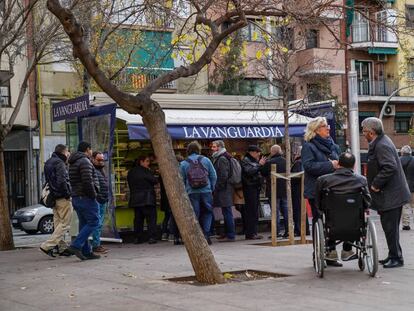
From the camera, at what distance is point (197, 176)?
14.5m

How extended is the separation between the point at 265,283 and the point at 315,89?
2348 centimetres

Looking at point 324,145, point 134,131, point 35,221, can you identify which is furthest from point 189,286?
point 35,221

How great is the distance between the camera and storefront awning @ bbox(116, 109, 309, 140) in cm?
1553

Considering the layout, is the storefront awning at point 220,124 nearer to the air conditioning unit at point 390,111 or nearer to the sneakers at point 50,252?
the sneakers at point 50,252

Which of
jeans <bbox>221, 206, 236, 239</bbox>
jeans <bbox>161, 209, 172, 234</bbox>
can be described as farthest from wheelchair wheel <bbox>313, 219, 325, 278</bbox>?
jeans <bbox>161, 209, 172, 234</bbox>

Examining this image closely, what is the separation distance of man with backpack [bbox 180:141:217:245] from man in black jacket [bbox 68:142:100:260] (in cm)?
226

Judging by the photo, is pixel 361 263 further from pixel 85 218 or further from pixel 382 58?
pixel 382 58

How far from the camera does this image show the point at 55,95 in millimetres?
36031

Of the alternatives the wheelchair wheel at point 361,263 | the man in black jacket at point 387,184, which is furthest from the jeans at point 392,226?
Result: the wheelchair wheel at point 361,263

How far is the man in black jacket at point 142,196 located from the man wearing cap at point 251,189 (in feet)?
6.18

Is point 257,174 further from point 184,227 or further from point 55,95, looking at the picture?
point 55,95

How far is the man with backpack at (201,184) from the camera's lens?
14508 millimetres

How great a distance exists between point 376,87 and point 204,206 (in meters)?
37.1

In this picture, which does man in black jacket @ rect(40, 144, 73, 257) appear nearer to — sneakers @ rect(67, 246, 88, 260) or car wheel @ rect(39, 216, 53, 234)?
sneakers @ rect(67, 246, 88, 260)
